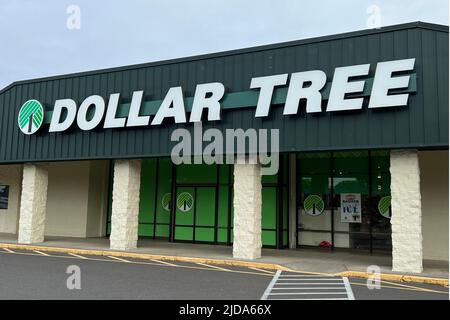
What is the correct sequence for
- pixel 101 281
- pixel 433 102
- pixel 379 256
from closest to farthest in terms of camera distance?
1. pixel 101 281
2. pixel 433 102
3. pixel 379 256

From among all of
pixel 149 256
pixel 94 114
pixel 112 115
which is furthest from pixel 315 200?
pixel 94 114

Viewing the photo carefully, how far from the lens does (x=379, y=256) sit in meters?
14.9

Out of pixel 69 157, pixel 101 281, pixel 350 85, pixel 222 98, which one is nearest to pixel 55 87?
pixel 69 157

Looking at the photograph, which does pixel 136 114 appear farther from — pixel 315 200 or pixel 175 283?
pixel 315 200

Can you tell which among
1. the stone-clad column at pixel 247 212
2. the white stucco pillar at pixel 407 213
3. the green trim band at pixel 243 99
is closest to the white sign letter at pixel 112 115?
the green trim band at pixel 243 99

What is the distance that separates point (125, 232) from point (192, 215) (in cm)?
382

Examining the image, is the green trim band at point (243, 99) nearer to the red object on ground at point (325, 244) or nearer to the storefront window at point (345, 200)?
the storefront window at point (345, 200)

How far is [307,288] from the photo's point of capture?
378 inches

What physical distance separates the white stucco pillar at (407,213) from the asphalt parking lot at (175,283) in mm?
1122

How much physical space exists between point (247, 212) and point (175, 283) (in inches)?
166

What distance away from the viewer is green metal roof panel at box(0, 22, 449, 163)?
36.9 ft

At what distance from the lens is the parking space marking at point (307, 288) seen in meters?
8.75

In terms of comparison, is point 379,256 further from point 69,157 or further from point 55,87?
point 55,87

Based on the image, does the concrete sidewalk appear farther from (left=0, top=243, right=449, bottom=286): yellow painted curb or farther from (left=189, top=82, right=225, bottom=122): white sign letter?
(left=189, top=82, right=225, bottom=122): white sign letter
